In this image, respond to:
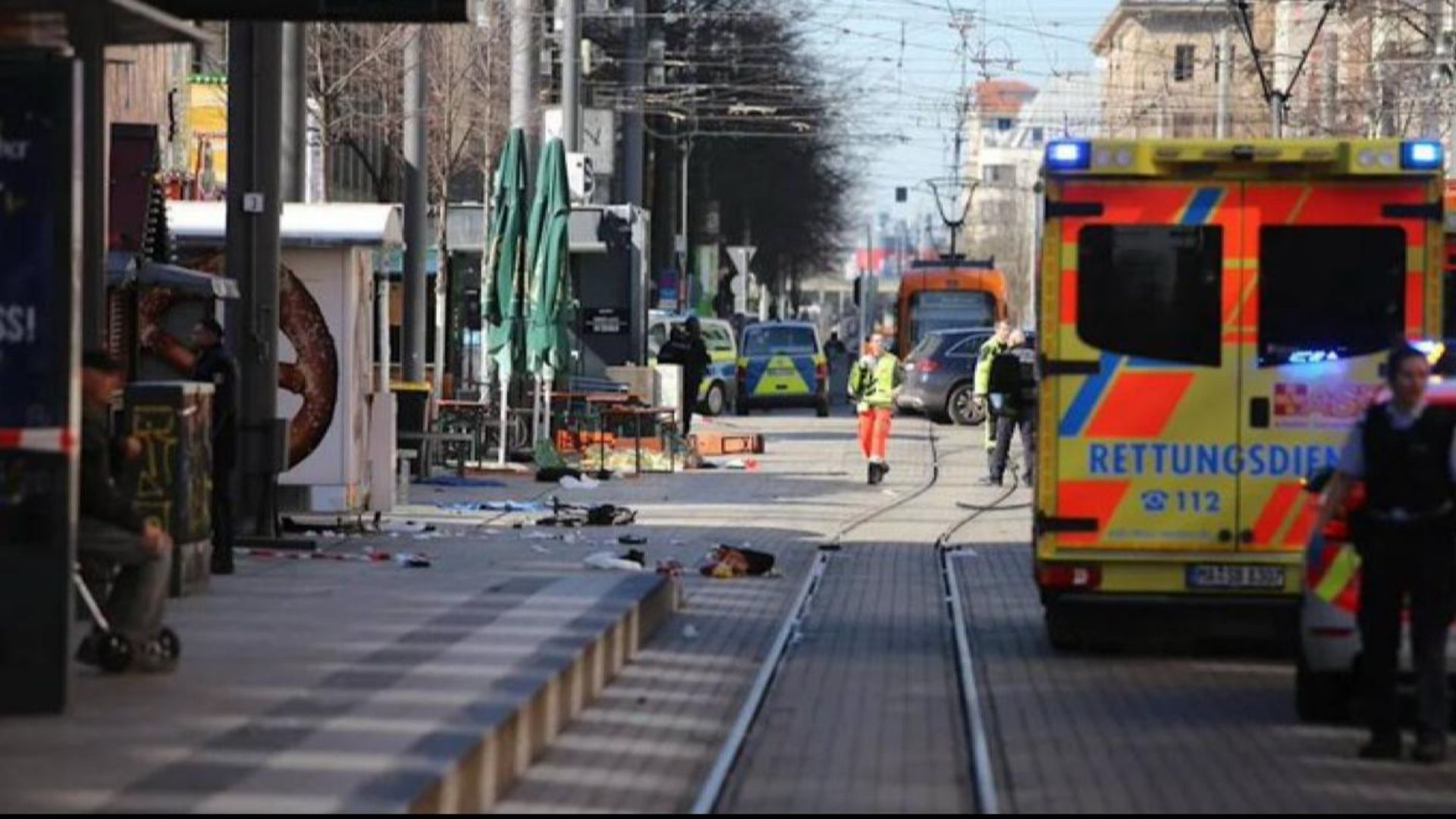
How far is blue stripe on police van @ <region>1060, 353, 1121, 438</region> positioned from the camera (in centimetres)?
1653

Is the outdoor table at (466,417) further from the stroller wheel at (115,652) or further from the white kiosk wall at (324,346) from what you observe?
the stroller wheel at (115,652)

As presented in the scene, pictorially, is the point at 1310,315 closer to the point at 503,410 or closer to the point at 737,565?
the point at 737,565

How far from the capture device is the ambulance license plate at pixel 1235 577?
1634cm

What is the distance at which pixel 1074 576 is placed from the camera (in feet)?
54.3

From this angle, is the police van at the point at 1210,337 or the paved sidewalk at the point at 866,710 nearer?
the paved sidewalk at the point at 866,710

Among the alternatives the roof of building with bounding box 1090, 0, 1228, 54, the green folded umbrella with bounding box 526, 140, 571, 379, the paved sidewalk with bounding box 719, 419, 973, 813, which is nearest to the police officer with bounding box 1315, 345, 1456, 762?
the paved sidewalk with bounding box 719, 419, 973, 813

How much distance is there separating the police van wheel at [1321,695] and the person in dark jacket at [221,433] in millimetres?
8066

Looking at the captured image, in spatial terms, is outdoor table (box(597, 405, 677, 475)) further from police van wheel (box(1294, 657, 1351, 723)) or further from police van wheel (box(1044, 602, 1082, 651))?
police van wheel (box(1294, 657, 1351, 723))

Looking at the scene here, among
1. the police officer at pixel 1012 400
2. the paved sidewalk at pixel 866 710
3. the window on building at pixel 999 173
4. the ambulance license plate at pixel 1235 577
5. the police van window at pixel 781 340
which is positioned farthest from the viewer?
the window on building at pixel 999 173

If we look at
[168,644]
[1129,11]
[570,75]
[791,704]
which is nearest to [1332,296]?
[791,704]

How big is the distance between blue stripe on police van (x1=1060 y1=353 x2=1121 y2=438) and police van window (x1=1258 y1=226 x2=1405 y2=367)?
2.86 ft

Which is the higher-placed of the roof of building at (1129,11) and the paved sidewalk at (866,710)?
the roof of building at (1129,11)

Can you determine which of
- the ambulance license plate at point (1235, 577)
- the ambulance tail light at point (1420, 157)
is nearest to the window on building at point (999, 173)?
the ambulance tail light at point (1420, 157)

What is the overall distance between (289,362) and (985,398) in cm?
1085
